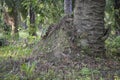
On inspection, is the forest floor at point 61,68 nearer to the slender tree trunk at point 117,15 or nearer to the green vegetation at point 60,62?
the green vegetation at point 60,62

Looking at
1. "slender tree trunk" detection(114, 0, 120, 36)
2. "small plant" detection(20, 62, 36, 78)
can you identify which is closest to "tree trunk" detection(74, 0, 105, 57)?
"small plant" detection(20, 62, 36, 78)

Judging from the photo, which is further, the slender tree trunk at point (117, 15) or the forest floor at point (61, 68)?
the slender tree trunk at point (117, 15)

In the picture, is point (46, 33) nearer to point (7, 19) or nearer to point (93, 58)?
point (93, 58)

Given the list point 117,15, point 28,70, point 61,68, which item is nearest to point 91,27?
point 61,68

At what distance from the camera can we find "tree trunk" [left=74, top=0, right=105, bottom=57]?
554 cm

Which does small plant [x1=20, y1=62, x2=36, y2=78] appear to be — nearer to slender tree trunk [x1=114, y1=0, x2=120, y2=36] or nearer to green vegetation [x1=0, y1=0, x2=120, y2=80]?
green vegetation [x1=0, y1=0, x2=120, y2=80]

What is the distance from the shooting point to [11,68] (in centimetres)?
524

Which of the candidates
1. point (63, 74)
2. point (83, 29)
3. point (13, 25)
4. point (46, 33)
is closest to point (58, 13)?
point (13, 25)

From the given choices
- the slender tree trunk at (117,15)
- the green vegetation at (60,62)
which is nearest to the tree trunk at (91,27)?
the green vegetation at (60,62)

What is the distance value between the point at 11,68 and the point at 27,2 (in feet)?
22.0

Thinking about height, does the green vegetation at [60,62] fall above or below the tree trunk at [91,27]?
below

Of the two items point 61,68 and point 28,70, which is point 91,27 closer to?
point 61,68

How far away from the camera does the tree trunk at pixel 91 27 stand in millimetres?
5539

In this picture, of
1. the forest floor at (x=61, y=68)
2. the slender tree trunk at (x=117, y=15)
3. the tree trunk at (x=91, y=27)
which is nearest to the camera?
the forest floor at (x=61, y=68)
